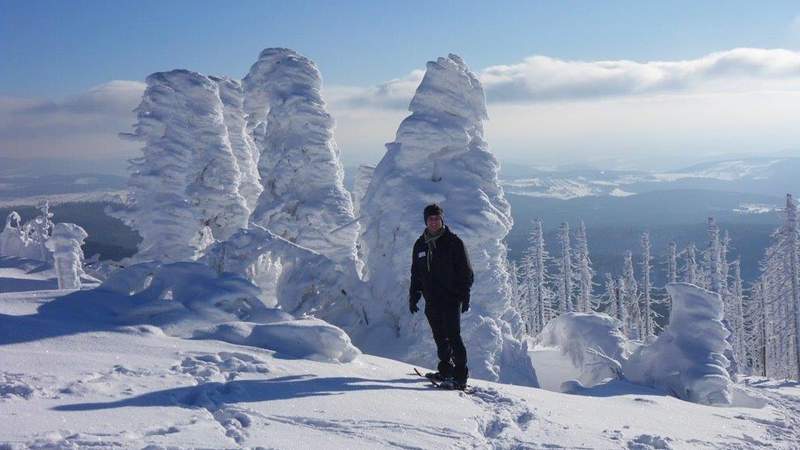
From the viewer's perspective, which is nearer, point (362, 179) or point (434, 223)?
point (434, 223)

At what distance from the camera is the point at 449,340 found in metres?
7.67

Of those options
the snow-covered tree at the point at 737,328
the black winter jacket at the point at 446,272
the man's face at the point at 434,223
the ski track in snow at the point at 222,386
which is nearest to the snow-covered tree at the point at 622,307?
the snow-covered tree at the point at 737,328

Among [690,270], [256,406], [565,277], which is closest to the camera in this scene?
[256,406]

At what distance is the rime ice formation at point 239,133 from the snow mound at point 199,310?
25.3 metres

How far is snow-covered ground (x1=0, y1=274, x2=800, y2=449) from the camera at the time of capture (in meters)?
4.76

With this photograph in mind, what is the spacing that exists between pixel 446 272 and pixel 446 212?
8.54m

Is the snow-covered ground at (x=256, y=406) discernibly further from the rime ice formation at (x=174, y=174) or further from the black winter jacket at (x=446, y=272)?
the rime ice formation at (x=174, y=174)

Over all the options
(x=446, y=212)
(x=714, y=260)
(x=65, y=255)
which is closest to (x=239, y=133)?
(x=65, y=255)

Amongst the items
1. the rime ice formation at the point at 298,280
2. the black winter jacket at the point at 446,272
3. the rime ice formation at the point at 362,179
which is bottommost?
the rime ice formation at the point at 298,280

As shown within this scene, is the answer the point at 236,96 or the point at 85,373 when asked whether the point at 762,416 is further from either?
the point at 236,96

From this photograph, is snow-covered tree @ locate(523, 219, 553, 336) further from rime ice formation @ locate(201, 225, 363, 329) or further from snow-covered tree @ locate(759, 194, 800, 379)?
rime ice formation @ locate(201, 225, 363, 329)

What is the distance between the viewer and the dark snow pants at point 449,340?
7.54 m

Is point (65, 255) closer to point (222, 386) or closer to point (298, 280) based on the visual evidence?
point (298, 280)

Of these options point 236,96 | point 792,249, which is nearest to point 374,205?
point 236,96
